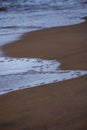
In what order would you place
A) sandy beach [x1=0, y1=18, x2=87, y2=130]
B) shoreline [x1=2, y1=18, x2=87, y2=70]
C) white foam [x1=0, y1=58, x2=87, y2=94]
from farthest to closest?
1. shoreline [x1=2, y1=18, x2=87, y2=70]
2. white foam [x1=0, y1=58, x2=87, y2=94]
3. sandy beach [x1=0, y1=18, x2=87, y2=130]

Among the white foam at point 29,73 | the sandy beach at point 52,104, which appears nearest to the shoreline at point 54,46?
the sandy beach at point 52,104

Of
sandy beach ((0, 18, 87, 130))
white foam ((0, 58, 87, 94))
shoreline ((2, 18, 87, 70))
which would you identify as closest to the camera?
sandy beach ((0, 18, 87, 130))

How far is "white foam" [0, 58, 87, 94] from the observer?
351 centimetres

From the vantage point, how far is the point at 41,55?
4.62 metres

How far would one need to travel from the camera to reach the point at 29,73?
3824 millimetres

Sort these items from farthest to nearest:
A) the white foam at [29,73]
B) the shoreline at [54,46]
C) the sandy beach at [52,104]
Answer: the shoreline at [54,46] → the white foam at [29,73] → the sandy beach at [52,104]

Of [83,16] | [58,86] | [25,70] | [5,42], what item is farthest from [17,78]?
[83,16]

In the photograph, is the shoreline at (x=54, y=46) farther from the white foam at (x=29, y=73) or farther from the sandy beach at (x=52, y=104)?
the white foam at (x=29, y=73)

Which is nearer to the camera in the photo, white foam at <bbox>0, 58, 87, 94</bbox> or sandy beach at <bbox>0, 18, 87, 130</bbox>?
sandy beach at <bbox>0, 18, 87, 130</bbox>

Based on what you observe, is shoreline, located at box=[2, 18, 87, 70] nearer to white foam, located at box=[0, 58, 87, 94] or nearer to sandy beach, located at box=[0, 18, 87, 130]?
sandy beach, located at box=[0, 18, 87, 130]

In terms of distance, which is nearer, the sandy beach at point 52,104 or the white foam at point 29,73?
the sandy beach at point 52,104

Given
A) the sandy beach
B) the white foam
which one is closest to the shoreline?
the sandy beach

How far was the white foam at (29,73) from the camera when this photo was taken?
3.51 meters

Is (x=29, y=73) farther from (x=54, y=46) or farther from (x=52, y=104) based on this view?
(x=54, y=46)
